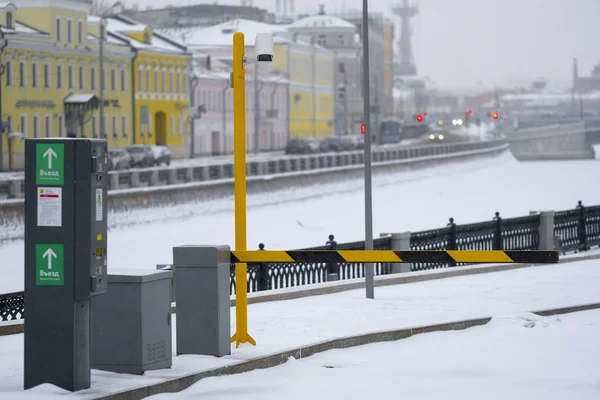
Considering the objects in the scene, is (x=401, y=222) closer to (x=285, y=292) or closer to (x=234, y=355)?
(x=285, y=292)

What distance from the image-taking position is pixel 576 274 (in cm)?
2030

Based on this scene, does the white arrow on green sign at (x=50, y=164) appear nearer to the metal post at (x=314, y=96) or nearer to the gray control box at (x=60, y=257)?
the gray control box at (x=60, y=257)

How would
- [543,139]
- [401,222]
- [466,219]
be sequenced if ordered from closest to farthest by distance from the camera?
1. [401,222]
2. [466,219]
3. [543,139]

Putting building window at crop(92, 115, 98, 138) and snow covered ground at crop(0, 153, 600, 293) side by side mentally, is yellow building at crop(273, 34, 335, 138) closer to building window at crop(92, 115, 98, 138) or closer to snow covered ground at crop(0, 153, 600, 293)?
snow covered ground at crop(0, 153, 600, 293)

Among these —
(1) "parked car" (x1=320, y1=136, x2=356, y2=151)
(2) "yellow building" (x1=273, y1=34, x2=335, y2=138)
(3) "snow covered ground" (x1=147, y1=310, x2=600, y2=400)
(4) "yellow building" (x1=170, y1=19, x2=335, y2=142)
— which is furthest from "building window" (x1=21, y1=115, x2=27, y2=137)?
(3) "snow covered ground" (x1=147, y1=310, x2=600, y2=400)

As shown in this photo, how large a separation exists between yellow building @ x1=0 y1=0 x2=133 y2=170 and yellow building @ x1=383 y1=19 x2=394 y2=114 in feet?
292

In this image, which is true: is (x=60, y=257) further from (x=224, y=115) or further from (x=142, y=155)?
(x=224, y=115)

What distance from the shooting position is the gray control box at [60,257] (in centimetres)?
883

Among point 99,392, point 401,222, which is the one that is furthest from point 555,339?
point 401,222

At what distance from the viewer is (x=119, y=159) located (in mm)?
59031

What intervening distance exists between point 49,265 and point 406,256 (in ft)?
10.5

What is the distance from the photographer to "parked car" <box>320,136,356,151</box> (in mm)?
92512

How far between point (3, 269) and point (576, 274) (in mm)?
20574

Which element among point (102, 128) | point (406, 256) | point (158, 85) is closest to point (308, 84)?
point (158, 85)
